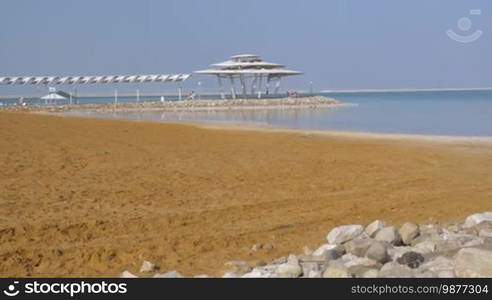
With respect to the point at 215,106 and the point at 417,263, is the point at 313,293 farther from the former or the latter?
the point at 215,106

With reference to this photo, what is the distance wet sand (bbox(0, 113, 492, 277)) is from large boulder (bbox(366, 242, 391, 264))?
39.0 inches

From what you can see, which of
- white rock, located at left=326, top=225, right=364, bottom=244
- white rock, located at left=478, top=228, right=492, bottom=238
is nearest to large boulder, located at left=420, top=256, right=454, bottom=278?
white rock, located at left=326, top=225, right=364, bottom=244

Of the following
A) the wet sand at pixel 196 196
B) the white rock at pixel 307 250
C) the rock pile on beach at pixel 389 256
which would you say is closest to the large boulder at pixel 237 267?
the rock pile on beach at pixel 389 256

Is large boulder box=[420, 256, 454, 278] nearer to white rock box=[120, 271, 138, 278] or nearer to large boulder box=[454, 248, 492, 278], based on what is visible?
large boulder box=[454, 248, 492, 278]

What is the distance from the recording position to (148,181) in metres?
8.80

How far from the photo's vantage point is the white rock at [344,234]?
223 inches

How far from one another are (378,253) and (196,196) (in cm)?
352

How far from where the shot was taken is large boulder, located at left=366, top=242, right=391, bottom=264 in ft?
15.9

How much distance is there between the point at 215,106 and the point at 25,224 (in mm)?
36239

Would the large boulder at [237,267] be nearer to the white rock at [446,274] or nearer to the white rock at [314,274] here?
the white rock at [314,274]

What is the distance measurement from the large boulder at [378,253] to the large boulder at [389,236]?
568 millimetres

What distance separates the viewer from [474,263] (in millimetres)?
4328

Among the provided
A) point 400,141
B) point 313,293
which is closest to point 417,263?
point 313,293

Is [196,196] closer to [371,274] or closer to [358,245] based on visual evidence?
[358,245]
